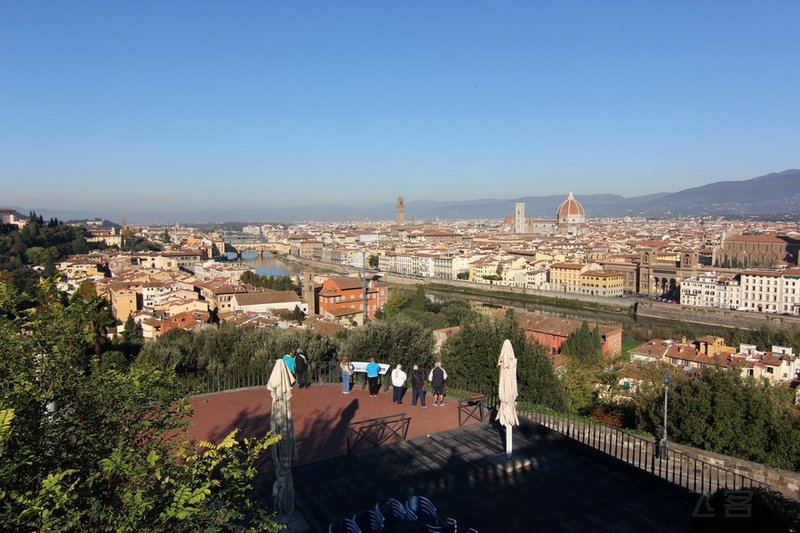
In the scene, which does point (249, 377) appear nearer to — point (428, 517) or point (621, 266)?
point (428, 517)

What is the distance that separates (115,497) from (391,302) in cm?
3270

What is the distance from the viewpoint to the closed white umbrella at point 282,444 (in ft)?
13.9

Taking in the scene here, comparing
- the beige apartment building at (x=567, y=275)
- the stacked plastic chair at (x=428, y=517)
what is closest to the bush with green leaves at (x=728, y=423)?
the stacked plastic chair at (x=428, y=517)

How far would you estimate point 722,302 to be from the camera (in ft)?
147

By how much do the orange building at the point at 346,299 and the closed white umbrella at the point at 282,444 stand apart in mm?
28061

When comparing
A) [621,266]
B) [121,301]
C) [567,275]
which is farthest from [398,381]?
[621,266]

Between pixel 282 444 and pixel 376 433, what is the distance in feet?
6.12

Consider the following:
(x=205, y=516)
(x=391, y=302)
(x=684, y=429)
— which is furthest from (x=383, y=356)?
(x=391, y=302)

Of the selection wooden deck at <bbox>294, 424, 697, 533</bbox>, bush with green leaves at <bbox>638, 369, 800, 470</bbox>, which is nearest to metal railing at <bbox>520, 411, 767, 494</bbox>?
wooden deck at <bbox>294, 424, 697, 533</bbox>

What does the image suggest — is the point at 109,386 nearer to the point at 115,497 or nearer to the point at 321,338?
the point at 115,497

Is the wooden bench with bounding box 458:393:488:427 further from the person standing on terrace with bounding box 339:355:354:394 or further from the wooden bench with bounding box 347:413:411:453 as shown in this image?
the person standing on terrace with bounding box 339:355:354:394

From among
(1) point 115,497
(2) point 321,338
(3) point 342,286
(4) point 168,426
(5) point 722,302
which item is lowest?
(5) point 722,302

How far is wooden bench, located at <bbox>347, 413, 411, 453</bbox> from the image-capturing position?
5781mm

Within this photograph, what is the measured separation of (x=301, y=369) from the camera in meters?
7.89
